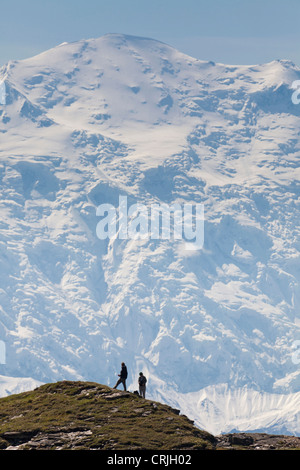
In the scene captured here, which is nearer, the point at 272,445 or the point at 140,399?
the point at 272,445

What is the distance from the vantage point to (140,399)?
276 ft

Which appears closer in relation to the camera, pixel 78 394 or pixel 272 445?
pixel 272 445

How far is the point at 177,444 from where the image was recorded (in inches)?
2832
